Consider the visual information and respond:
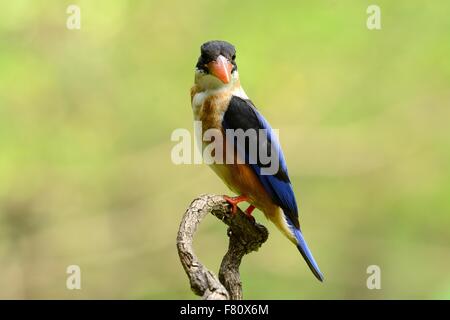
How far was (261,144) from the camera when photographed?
4.23 m

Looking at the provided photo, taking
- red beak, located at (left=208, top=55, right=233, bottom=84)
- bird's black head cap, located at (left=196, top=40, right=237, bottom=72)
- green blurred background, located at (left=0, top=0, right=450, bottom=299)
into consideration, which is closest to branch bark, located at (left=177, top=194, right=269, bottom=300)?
red beak, located at (left=208, top=55, right=233, bottom=84)

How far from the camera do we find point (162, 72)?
24.6ft

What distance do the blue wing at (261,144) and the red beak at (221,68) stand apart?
8.7 inches

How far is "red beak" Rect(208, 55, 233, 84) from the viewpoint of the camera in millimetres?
4027

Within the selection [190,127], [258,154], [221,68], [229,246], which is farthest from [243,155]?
[190,127]

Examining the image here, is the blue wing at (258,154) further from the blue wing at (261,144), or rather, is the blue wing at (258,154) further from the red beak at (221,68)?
the red beak at (221,68)

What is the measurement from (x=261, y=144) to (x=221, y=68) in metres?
0.46

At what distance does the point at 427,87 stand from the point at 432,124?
351 millimetres

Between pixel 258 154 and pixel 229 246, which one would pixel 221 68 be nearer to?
pixel 258 154

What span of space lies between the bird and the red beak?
35 mm

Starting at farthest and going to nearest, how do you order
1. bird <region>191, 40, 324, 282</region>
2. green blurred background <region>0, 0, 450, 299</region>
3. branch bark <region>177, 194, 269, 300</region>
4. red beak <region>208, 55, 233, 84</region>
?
1. green blurred background <region>0, 0, 450, 299</region>
2. bird <region>191, 40, 324, 282</region>
3. red beak <region>208, 55, 233, 84</region>
4. branch bark <region>177, 194, 269, 300</region>

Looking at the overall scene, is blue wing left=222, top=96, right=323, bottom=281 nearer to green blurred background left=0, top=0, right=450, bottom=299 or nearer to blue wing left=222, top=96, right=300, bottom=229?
blue wing left=222, top=96, right=300, bottom=229

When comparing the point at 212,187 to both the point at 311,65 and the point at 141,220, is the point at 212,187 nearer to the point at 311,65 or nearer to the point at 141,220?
the point at 141,220
